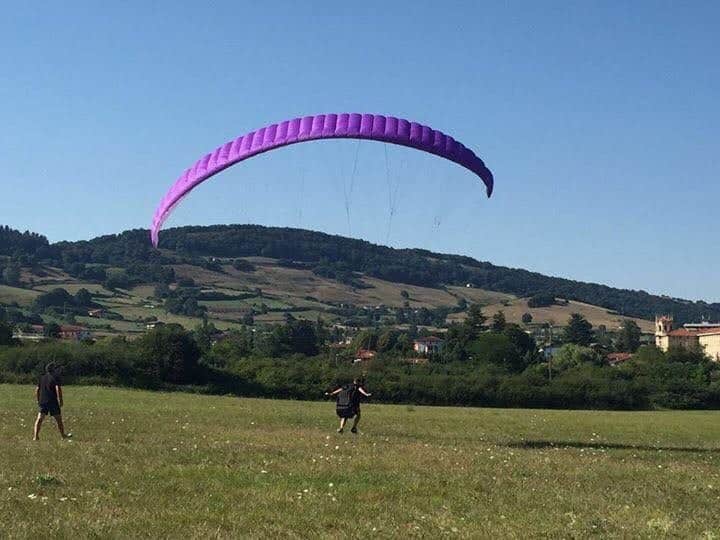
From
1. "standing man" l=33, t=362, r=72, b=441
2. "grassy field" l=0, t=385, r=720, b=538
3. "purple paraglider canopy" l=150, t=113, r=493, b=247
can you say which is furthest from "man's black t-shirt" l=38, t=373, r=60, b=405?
"purple paraglider canopy" l=150, t=113, r=493, b=247

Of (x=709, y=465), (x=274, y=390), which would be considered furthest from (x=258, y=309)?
(x=709, y=465)

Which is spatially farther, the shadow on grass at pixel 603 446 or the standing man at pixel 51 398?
the shadow on grass at pixel 603 446

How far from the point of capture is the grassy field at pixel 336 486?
35.9 feet

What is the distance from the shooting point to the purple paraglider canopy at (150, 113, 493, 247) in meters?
22.4

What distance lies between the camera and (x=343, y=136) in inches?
880

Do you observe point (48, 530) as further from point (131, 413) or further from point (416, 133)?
point (131, 413)

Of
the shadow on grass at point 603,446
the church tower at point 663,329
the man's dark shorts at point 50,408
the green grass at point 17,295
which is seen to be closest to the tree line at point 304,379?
the shadow on grass at point 603,446

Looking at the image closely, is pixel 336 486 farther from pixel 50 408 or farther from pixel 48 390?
pixel 48 390

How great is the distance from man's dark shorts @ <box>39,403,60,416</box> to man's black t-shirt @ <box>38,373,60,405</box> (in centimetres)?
4

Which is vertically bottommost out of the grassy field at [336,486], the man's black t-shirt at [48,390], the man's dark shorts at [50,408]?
the grassy field at [336,486]

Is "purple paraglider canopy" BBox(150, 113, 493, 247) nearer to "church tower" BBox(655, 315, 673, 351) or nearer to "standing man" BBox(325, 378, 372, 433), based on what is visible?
"standing man" BBox(325, 378, 372, 433)

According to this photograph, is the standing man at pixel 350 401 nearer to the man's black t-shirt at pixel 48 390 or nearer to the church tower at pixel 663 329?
the man's black t-shirt at pixel 48 390

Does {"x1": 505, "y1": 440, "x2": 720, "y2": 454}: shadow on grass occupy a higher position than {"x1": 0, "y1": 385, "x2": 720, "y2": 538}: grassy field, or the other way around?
{"x1": 0, "y1": 385, "x2": 720, "y2": 538}: grassy field

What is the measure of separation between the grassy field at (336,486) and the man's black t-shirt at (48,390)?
2.46ft
